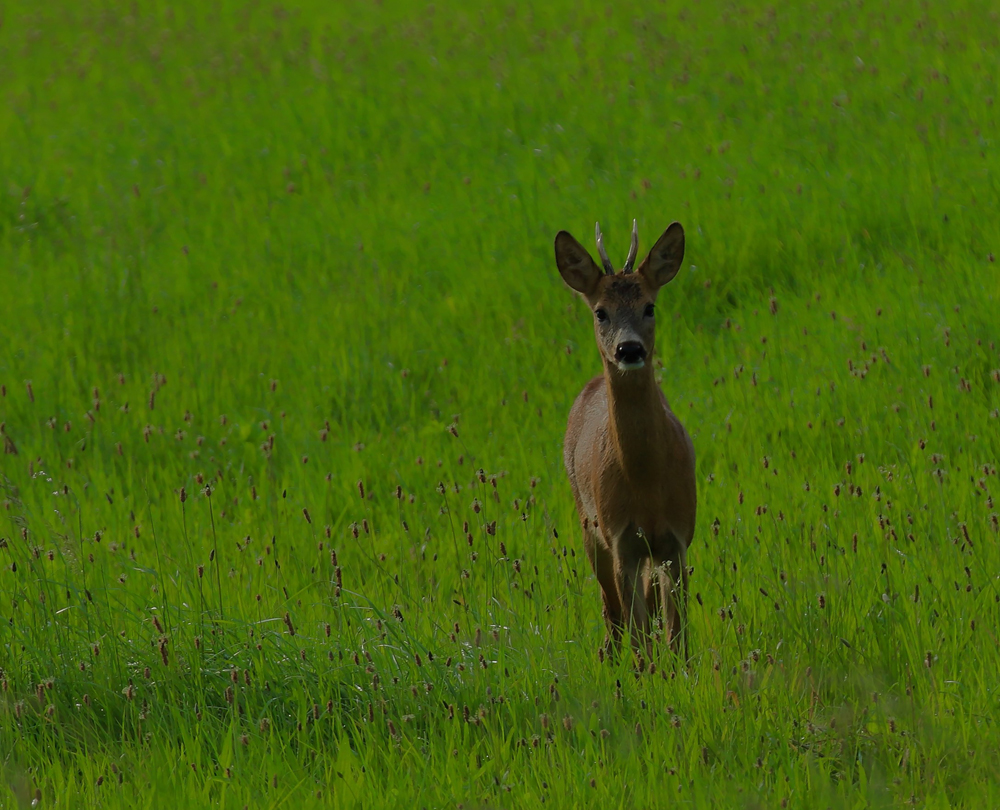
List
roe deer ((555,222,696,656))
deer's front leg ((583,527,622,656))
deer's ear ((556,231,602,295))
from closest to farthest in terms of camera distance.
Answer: roe deer ((555,222,696,656))
deer's front leg ((583,527,622,656))
deer's ear ((556,231,602,295))

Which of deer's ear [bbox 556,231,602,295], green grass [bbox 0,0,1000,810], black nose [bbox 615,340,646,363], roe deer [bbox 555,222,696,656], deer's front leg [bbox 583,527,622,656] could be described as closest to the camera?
green grass [bbox 0,0,1000,810]

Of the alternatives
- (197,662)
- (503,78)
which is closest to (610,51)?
(503,78)

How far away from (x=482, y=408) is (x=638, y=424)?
3467 mm

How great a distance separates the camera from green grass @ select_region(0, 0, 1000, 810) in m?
4.79

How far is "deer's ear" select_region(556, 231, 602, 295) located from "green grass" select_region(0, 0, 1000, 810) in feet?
3.98

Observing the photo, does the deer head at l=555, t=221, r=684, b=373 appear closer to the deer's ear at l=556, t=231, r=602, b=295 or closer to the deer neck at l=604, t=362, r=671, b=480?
the deer's ear at l=556, t=231, r=602, b=295

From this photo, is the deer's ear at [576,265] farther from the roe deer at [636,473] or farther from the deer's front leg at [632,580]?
the deer's front leg at [632,580]

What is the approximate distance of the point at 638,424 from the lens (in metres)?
5.95

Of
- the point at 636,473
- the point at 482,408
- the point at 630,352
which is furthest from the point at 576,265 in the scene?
the point at 482,408

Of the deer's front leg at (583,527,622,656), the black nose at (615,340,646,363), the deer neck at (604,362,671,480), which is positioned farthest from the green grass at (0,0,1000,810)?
the black nose at (615,340,646,363)

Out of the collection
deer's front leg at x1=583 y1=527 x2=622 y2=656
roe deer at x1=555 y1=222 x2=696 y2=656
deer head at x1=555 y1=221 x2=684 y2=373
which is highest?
deer head at x1=555 y1=221 x2=684 y2=373

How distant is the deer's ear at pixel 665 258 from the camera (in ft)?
20.5

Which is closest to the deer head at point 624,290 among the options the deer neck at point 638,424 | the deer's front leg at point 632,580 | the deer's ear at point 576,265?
the deer's ear at point 576,265

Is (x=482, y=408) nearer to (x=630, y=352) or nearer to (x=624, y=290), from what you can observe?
(x=624, y=290)
